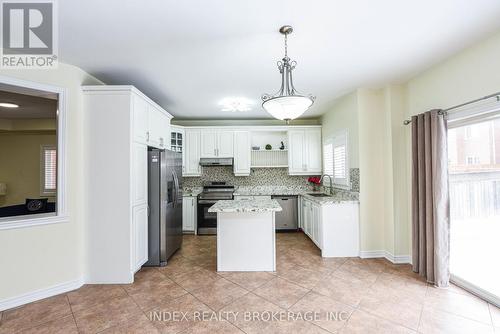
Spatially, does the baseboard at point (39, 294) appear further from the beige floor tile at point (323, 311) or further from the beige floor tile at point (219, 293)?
the beige floor tile at point (323, 311)

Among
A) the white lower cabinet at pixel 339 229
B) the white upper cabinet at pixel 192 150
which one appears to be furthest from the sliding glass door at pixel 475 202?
the white upper cabinet at pixel 192 150

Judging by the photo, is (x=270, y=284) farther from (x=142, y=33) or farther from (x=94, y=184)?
(x=142, y=33)

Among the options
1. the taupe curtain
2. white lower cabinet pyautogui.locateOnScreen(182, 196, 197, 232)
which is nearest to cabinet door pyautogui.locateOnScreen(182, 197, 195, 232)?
white lower cabinet pyautogui.locateOnScreen(182, 196, 197, 232)

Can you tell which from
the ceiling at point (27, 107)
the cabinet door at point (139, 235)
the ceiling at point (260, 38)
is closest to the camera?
the ceiling at point (260, 38)

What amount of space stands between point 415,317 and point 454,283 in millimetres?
1093

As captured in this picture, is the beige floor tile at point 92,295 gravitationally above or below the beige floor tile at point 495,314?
above

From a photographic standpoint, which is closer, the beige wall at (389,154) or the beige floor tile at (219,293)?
the beige floor tile at (219,293)

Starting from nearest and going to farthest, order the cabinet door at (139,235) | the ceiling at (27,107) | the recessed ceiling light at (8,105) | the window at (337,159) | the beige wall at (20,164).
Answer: the cabinet door at (139,235), the ceiling at (27,107), the recessed ceiling light at (8,105), the window at (337,159), the beige wall at (20,164)

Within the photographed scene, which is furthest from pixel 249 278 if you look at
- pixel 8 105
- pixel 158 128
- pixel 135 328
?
pixel 8 105

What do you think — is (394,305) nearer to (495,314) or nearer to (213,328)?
(495,314)

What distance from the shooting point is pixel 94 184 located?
2.75 m

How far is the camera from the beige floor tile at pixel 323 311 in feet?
6.57

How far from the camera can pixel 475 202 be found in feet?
8.39

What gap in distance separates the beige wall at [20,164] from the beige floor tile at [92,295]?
13.3 ft
